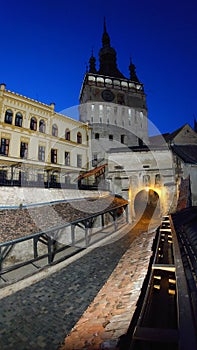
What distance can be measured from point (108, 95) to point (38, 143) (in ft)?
64.3

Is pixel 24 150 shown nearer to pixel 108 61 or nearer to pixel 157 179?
pixel 157 179

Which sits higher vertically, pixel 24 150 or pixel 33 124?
pixel 33 124

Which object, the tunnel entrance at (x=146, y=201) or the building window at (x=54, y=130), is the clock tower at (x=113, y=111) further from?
the tunnel entrance at (x=146, y=201)

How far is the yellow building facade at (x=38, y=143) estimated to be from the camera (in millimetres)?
19781

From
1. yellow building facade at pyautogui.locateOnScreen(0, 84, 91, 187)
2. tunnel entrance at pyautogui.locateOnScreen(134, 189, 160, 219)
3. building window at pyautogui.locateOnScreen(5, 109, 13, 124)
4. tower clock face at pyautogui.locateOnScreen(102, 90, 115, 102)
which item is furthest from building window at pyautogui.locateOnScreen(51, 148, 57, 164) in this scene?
tower clock face at pyautogui.locateOnScreen(102, 90, 115, 102)

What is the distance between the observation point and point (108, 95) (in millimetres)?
35031

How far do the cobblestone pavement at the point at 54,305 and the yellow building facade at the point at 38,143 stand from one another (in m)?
11.3

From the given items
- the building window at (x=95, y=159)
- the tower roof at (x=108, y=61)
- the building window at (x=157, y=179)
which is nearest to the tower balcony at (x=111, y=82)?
the tower roof at (x=108, y=61)

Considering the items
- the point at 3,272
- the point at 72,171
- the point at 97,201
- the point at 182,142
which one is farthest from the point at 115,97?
the point at 3,272

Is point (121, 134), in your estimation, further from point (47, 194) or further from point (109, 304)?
point (109, 304)

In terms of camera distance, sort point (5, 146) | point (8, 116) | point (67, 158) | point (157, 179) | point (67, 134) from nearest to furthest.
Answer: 1. point (157, 179)
2. point (5, 146)
3. point (8, 116)
4. point (67, 158)
5. point (67, 134)

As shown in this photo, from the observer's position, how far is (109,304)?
2.70m

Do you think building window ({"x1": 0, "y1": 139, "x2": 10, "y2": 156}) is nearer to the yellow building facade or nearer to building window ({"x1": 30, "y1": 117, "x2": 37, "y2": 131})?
the yellow building facade

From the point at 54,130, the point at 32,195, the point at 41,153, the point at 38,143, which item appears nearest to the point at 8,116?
the point at 38,143
